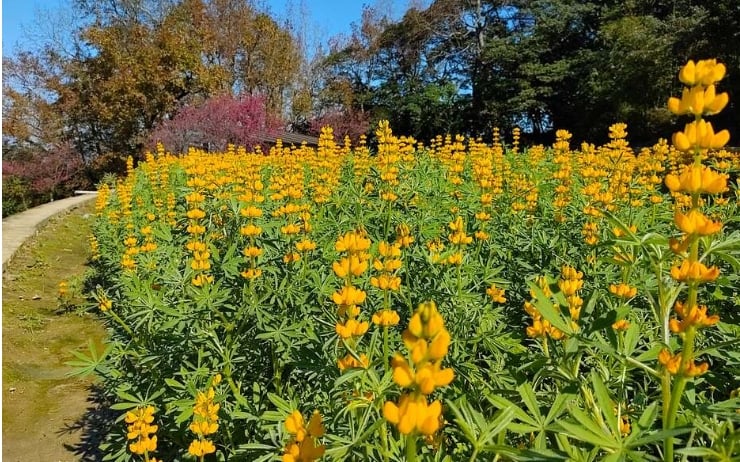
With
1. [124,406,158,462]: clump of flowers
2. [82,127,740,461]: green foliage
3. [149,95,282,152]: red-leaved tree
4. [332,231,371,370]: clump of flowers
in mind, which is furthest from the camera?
[149,95,282,152]: red-leaved tree

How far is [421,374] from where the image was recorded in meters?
0.60

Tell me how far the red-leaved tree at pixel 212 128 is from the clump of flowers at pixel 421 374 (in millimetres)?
15772

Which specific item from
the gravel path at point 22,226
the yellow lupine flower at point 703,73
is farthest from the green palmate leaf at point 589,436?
the gravel path at point 22,226

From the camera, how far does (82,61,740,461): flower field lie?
82cm

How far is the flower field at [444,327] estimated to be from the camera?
0.82 metres

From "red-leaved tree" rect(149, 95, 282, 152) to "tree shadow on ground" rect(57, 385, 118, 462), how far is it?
42.8ft

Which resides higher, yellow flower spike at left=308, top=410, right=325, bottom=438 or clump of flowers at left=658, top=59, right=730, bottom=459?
clump of flowers at left=658, top=59, right=730, bottom=459

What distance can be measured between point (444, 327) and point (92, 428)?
241cm

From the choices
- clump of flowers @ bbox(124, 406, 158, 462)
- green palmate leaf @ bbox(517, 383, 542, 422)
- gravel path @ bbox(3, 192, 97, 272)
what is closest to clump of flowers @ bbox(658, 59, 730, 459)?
green palmate leaf @ bbox(517, 383, 542, 422)

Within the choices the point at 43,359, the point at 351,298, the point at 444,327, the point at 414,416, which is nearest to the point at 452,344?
the point at 444,327

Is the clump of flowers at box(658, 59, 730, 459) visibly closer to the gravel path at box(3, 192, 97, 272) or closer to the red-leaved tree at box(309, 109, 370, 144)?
the gravel path at box(3, 192, 97, 272)

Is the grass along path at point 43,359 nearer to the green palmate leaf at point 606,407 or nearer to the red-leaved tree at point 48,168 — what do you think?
the green palmate leaf at point 606,407

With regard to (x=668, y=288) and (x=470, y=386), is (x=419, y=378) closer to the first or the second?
(x=668, y=288)

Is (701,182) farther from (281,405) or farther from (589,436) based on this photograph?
(281,405)
